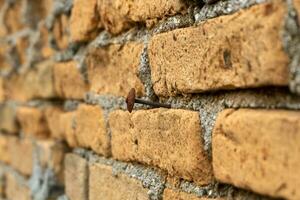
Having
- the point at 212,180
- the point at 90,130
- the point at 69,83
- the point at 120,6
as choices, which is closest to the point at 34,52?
the point at 69,83

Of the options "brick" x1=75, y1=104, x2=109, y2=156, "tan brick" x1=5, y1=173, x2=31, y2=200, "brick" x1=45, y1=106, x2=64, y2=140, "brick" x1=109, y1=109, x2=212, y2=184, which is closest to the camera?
"brick" x1=109, y1=109, x2=212, y2=184

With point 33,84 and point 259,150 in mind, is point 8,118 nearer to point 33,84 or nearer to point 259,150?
point 33,84

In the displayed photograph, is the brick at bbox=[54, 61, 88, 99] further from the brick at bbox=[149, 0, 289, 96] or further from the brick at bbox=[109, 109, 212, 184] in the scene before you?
the brick at bbox=[149, 0, 289, 96]

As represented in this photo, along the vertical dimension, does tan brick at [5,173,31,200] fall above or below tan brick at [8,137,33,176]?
below

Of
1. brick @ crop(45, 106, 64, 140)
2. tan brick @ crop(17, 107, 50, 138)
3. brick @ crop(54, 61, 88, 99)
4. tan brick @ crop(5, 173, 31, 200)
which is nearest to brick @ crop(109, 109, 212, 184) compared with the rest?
brick @ crop(54, 61, 88, 99)

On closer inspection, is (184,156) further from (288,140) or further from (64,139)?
(64,139)

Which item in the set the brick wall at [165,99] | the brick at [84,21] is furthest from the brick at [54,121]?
the brick at [84,21]
